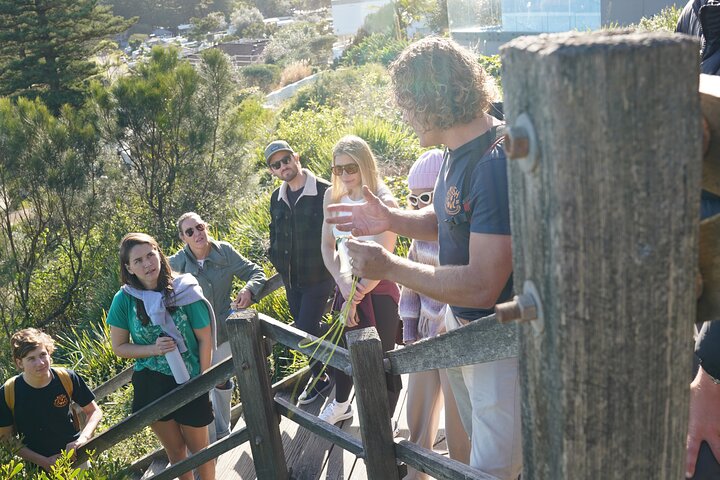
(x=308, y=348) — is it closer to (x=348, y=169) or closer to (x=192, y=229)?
(x=348, y=169)

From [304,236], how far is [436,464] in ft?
7.61

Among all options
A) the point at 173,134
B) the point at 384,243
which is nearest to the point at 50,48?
the point at 173,134

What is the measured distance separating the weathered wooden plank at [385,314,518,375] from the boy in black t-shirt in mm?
2245

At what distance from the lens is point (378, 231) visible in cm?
249

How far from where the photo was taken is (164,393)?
149 inches

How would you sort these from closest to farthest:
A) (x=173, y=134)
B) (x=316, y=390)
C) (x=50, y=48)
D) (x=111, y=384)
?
(x=316, y=390) < (x=111, y=384) < (x=173, y=134) < (x=50, y=48)

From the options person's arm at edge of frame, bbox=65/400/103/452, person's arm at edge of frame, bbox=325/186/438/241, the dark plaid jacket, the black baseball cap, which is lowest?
person's arm at edge of frame, bbox=65/400/103/452

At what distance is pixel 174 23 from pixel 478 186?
7675cm

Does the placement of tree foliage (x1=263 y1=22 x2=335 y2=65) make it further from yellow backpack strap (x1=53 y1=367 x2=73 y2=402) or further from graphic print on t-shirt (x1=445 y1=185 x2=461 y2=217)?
graphic print on t-shirt (x1=445 y1=185 x2=461 y2=217)

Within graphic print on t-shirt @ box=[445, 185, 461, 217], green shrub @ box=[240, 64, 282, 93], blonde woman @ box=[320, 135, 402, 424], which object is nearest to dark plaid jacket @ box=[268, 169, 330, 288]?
blonde woman @ box=[320, 135, 402, 424]

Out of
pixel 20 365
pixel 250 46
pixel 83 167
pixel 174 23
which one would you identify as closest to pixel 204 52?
pixel 83 167

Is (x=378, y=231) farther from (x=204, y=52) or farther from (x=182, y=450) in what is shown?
(x=204, y=52)

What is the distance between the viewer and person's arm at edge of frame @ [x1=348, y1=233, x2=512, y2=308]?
190 cm

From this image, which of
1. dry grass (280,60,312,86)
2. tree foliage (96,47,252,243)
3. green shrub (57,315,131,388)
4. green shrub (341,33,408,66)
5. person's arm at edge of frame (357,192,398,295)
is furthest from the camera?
dry grass (280,60,312,86)
